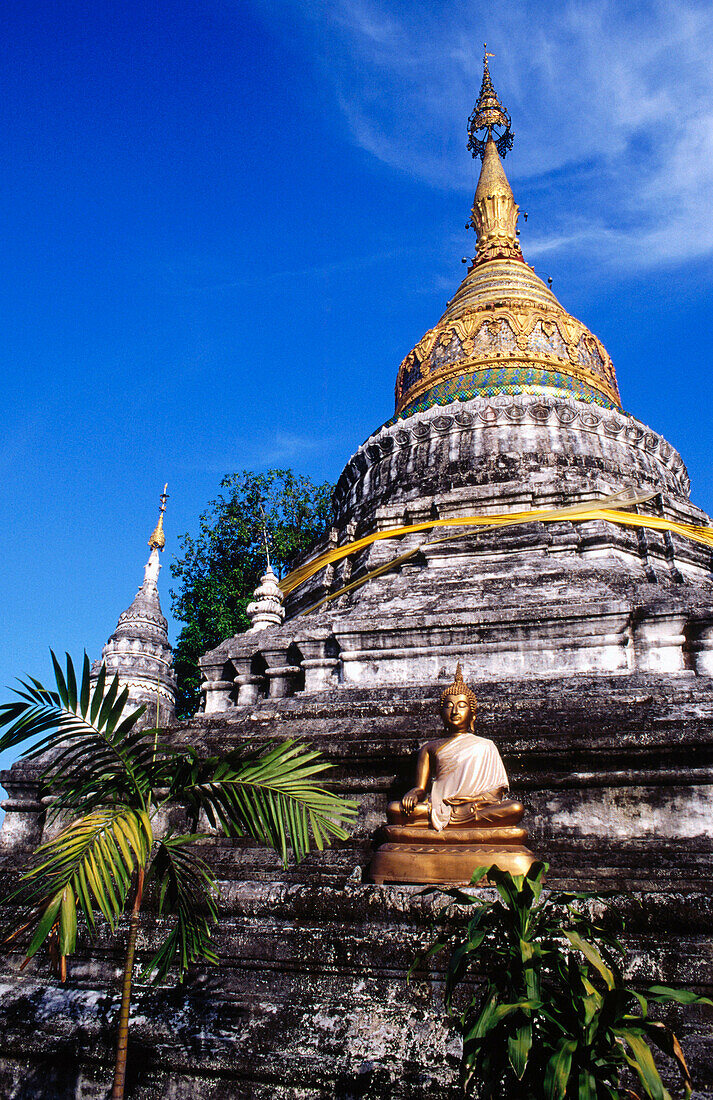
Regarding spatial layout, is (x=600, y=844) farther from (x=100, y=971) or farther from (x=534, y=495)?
(x=534, y=495)

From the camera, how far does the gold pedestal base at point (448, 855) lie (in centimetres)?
467

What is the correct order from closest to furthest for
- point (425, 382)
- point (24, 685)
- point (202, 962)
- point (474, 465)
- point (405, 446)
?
point (24, 685) → point (202, 962) → point (474, 465) → point (405, 446) → point (425, 382)

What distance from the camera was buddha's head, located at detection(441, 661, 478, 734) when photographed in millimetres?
5762

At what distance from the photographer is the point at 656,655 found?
8.16 m

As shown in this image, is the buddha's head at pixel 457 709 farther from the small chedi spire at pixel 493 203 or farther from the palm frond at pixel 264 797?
the small chedi spire at pixel 493 203

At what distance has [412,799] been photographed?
5281 millimetres

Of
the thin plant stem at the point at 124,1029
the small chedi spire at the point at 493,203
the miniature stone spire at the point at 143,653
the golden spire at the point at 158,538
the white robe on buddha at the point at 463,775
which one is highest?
the small chedi spire at the point at 493,203

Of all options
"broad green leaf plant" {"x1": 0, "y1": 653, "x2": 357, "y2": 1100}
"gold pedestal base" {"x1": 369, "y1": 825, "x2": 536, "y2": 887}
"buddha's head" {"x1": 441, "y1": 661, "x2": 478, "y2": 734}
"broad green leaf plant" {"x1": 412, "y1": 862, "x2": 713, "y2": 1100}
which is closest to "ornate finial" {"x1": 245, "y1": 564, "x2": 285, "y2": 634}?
"buddha's head" {"x1": 441, "y1": 661, "x2": 478, "y2": 734}

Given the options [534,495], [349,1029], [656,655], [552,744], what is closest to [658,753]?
[552,744]

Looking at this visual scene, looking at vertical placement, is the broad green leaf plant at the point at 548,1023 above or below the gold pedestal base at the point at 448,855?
below

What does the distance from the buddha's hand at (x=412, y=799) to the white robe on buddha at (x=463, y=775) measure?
0.12 metres

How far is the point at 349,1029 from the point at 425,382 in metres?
15.1

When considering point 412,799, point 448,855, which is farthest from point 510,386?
point 448,855

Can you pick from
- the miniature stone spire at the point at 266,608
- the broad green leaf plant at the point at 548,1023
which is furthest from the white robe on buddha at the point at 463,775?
the miniature stone spire at the point at 266,608
